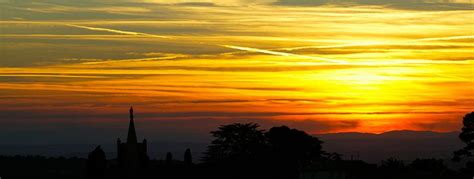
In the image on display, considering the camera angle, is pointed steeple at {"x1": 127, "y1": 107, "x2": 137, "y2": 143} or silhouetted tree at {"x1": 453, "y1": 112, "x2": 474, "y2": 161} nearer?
silhouetted tree at {"x1": 453, "y1": 112, "x2": 474, "y2": 161}

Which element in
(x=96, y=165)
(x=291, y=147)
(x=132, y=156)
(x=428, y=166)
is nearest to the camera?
(x=96, y=165)

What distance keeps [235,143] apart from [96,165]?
24929mm

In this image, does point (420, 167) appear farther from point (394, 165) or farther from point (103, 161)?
point (103, 161)

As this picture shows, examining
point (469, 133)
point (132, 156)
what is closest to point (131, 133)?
point (132, 156)

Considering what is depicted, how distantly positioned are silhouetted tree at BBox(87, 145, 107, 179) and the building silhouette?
5433 mm

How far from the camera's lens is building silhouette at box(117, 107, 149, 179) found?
4678 inches

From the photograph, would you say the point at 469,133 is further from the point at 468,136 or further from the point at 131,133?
the point at 131,133

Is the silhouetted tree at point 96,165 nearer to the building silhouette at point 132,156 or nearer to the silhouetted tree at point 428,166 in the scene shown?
the building silhouette at point 132,156

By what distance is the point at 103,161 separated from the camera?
112 metres

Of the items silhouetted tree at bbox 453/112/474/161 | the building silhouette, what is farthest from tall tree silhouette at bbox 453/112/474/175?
the building silhouette

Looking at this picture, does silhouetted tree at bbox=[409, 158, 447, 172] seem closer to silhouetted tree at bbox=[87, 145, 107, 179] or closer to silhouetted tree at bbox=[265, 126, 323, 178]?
silhouetted tree at bbox=[265, 126, 323, 178]

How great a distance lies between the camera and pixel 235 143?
5251 inches

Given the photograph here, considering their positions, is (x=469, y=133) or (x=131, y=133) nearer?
(x=469, y=133)

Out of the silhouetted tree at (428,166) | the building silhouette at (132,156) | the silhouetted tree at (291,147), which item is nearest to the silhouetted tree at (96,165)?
the building silhouette at (132,156)
